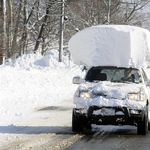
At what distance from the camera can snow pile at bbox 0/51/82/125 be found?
11633mm

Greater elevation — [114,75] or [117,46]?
[117,46]

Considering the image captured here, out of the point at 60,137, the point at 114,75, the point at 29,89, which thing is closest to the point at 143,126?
the point at 114,75

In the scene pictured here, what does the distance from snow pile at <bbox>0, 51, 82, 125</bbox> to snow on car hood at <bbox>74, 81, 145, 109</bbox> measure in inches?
105

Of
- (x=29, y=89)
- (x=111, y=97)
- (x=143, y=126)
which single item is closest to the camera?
(x=111, y=97)

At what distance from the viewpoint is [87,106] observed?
24.0 ft

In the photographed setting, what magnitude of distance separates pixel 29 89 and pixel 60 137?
970cm

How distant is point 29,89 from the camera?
659 inches

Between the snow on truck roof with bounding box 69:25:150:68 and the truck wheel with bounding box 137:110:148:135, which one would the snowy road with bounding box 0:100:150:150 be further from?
the snow on truck roof with bounding box 69:25:150:68

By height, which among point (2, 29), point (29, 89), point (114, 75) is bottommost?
point (29, 89)

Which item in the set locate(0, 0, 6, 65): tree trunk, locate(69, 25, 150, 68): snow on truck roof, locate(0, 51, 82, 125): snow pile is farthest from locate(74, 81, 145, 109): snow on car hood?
locate(0, 0, 6, 65): tree trunk

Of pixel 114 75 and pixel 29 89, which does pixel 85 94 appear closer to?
pixel 114 75

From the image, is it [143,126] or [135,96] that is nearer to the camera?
[135,96]

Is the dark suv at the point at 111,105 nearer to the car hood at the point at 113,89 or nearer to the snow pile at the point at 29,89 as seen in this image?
the car hood at the point at 113,89

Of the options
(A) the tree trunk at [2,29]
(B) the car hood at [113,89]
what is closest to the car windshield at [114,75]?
(B) the car hood at [113,89]
